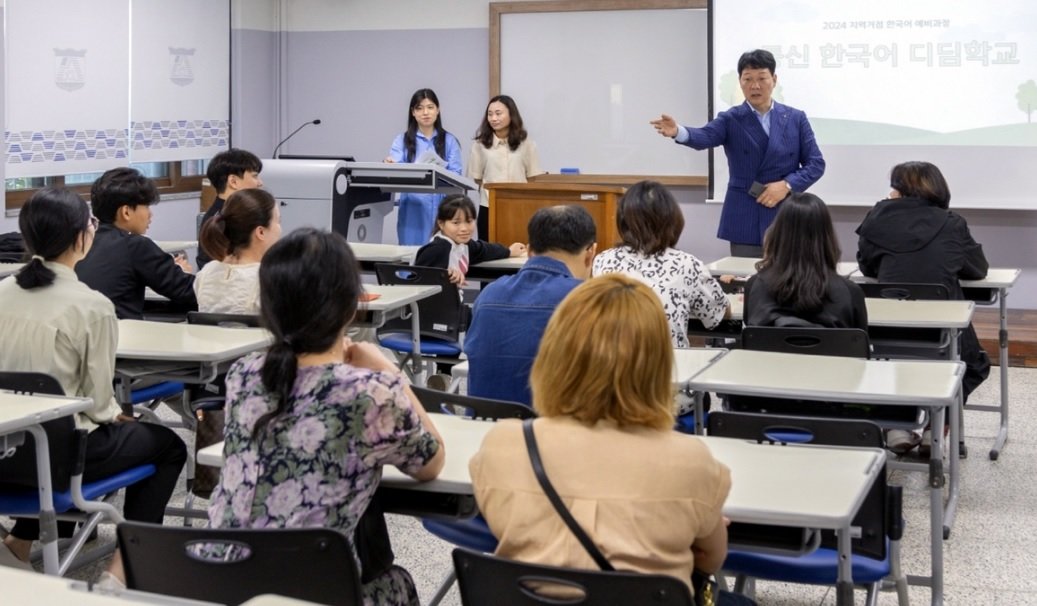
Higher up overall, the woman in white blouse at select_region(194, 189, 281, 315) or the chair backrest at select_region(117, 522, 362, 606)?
the woman in white blouse at select_region(194, 189, 281, 315)

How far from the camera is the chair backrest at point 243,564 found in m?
1.94

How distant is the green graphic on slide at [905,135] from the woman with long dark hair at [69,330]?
570 cm

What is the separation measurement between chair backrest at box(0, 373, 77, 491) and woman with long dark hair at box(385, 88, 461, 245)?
14.8ft

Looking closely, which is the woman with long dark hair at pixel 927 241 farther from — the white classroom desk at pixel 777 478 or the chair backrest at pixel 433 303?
the white classroom desk at pixel 777 478

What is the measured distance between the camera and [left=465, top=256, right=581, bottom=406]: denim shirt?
321 cm

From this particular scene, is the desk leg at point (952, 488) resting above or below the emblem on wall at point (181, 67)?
below

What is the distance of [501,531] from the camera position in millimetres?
1941

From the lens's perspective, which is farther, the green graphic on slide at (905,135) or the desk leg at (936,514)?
the green graphic on slide at (905,135)

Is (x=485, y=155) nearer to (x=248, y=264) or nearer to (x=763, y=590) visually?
(x=248, y=264)

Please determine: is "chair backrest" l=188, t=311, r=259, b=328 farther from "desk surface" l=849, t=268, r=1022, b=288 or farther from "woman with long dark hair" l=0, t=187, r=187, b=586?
"desk surface" l=849, t=268, r=1022, b=288

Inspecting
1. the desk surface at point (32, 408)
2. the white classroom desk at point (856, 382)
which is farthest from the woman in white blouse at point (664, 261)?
the desk surface at point (32, 408)

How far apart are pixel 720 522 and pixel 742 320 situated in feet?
7.74

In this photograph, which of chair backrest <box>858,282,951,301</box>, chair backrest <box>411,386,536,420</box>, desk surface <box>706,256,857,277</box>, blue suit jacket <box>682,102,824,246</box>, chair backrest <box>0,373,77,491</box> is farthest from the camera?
blue suit jacket <box>682,102,824,246</box>

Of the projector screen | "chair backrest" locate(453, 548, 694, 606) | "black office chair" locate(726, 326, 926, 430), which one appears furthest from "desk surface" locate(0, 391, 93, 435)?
the projector screen
